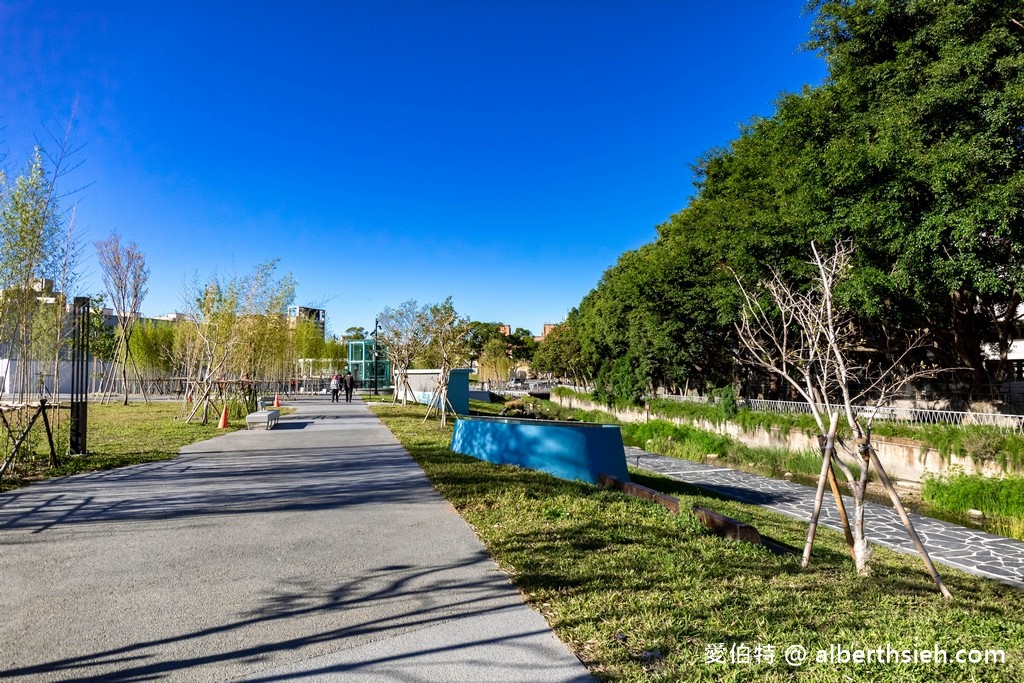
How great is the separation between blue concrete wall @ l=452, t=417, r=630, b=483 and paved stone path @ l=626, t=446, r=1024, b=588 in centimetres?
391

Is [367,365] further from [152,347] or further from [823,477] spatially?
[823,477]

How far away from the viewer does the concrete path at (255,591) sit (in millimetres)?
3131

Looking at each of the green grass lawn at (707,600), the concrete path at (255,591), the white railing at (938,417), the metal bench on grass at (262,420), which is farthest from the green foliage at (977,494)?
the metal bench on grass at (262,420)

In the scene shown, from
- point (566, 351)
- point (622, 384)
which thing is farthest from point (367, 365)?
point (622, 384)

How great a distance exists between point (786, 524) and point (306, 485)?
7.21m

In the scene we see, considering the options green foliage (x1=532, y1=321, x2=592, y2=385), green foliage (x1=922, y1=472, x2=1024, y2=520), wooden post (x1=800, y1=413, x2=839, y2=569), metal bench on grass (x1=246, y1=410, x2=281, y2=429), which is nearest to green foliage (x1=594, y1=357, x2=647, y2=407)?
green foliage (x1=532, y1=321, x2=592, y2=385)

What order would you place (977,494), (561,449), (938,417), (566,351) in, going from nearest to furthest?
(561,449), (977,494), (938,417), (566,351)

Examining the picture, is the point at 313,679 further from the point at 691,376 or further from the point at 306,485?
the point at 691,376

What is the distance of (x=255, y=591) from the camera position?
13.6 feet

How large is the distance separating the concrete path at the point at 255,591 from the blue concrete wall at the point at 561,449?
9.68ft

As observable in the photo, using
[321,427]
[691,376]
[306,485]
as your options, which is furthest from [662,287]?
[306,485]

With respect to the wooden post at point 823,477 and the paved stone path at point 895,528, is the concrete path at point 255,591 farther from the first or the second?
the paved stone path at point 895,528

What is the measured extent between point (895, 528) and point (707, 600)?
27.9 feet

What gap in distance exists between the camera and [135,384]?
41.8 meters
